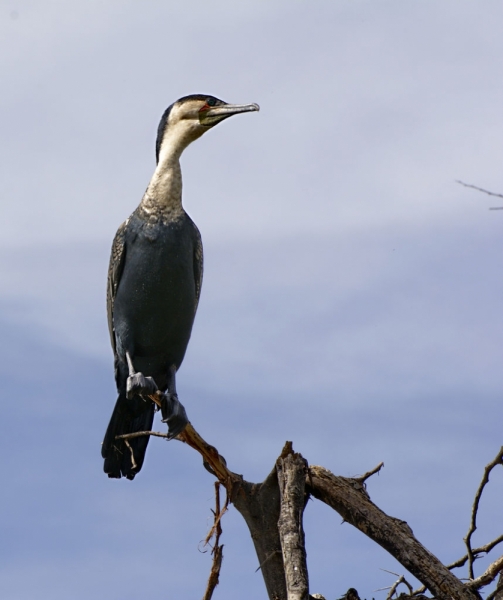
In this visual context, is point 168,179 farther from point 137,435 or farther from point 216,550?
point 216,550

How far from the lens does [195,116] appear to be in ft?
19.5

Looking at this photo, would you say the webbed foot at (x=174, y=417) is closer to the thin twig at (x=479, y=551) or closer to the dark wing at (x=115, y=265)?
the dark wing at (x=115, y=265)

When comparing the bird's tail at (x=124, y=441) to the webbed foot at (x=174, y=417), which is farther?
the bird's tail at (x=124, y=441)

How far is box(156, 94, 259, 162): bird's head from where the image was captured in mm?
5934

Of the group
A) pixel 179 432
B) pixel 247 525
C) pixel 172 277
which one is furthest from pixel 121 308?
pixel 247 525

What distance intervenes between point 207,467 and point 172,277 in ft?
3.63

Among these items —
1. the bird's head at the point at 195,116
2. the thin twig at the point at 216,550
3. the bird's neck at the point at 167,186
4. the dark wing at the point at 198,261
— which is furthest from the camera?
the bird's head at the point at 195,116

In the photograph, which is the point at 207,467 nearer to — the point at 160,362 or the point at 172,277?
the point at 160,362

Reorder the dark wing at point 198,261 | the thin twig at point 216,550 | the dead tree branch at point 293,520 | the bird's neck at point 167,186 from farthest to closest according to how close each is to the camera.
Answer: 1. the dark wing at point 198,261
2. the bird's neck at point 167,186
3. the thin twig at point 216,550
4. the dead tree branch at point 293,520

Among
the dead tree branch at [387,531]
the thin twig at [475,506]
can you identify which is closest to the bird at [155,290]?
the dead tree branch at [387,531]

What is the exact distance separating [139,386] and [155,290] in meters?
0.57

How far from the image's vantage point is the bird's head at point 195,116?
234 inches

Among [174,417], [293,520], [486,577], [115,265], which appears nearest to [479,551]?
[486,577]

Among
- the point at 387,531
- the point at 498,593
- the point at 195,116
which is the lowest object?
the point at 498,593
